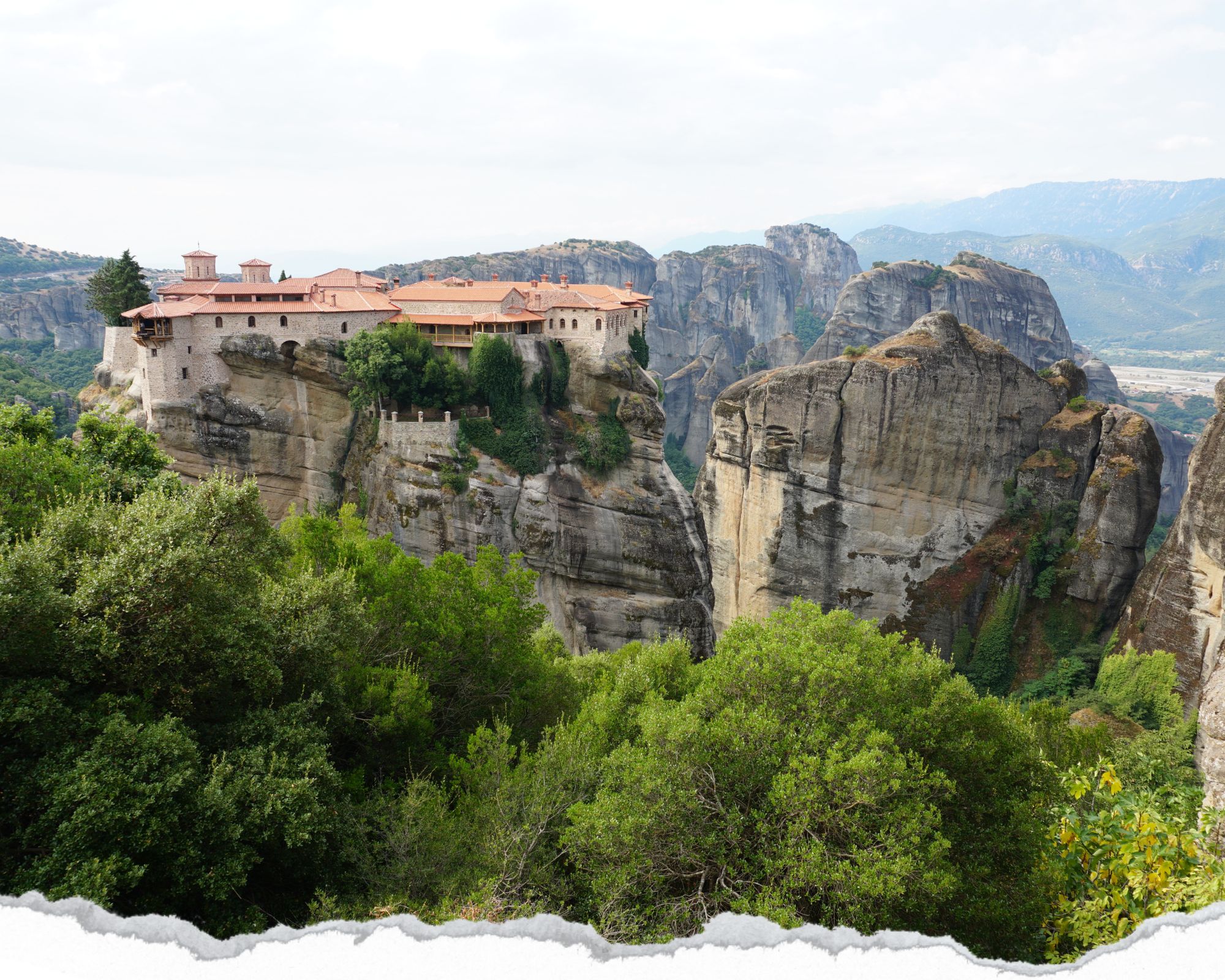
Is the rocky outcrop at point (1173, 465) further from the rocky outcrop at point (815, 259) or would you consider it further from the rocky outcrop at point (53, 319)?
the rocky outcrop at point (53, 319)

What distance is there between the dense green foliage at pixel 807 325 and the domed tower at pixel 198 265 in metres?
99.3

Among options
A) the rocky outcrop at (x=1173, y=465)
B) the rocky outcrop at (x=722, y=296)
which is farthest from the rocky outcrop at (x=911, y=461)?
the rocky outcrop at (x=722, y=296)

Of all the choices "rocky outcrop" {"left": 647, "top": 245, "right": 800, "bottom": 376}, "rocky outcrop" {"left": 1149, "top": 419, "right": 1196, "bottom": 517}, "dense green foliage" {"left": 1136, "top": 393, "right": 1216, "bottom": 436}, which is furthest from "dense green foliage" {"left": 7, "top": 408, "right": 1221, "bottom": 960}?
"dense green foliage" {"left": 1136, "top": 393, "right": 1216, "bottom": 436}

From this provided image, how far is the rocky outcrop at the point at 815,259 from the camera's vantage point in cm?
14238

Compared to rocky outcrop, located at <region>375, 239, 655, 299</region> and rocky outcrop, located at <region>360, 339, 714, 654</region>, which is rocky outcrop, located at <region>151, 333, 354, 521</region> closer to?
rocky outcrop, located at <region>360, 339, 714, 654</region>

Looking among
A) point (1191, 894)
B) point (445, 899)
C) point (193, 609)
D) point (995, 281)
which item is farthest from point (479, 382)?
point (995, 281)

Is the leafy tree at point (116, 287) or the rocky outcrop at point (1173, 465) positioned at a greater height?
the leafy tree at point (116, 287)

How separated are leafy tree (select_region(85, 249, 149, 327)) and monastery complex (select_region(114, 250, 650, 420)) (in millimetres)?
887

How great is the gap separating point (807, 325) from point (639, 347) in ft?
314

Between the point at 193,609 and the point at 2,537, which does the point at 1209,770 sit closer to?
the point at 193,609

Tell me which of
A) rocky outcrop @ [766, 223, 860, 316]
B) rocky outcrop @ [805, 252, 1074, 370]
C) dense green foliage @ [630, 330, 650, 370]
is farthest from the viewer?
rocky outcrop @ [766, 223, 860, 316]

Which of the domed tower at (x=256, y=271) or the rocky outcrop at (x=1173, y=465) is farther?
the rocky outcrop at (x=1173, y=465)

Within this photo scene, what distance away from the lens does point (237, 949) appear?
6340 millimetres

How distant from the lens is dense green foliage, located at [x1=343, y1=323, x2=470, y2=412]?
36.4m
